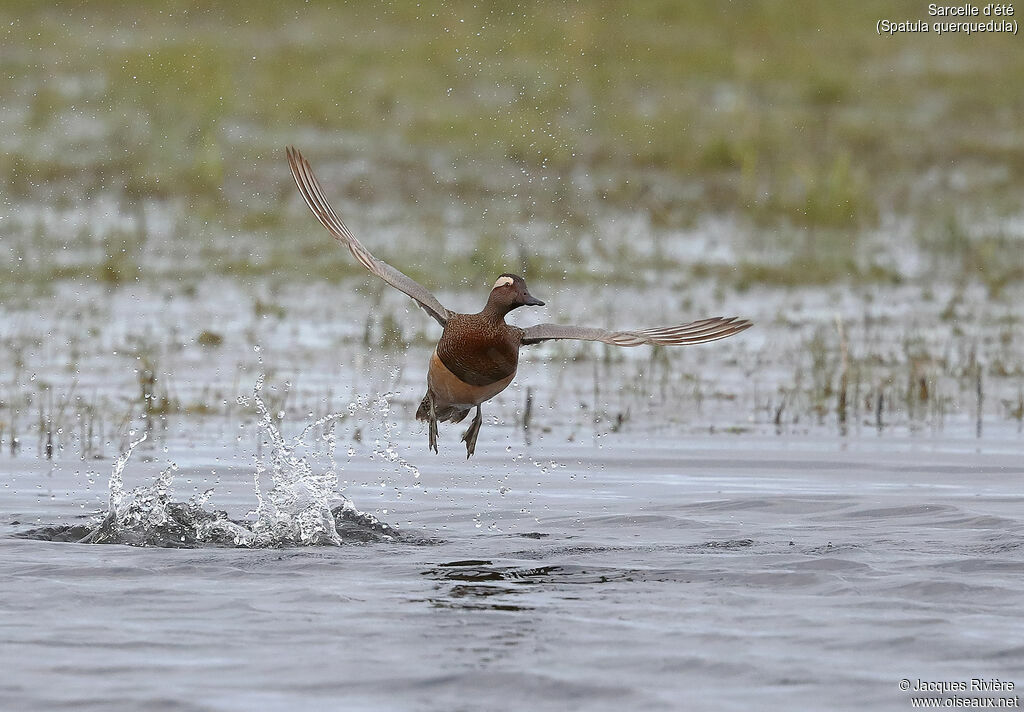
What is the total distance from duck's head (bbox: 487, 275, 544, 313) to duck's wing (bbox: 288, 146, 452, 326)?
0.40 metres

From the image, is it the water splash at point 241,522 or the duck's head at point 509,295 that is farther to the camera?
the duck's head at point 509,295

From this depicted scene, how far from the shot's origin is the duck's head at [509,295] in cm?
721

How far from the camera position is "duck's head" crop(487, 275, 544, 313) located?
7215 millimetres

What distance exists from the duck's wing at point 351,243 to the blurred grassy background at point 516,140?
529cm

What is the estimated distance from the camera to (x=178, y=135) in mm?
18906

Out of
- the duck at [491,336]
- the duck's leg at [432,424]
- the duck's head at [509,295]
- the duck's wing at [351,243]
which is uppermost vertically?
the duck's wing at [351,243]

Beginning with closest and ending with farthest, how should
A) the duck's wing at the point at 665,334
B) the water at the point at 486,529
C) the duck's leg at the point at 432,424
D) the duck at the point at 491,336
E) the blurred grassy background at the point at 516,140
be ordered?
the water at the point at 486,529 → the duck's wing at the point at 665,334 → the duck at the point at 491,336 → the duck's leg at the point at 432,424 → the blurred grassy background at the point at 516,140

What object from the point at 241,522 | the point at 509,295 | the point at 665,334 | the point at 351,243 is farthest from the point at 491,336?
the point at 241,522

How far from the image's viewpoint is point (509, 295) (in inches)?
285

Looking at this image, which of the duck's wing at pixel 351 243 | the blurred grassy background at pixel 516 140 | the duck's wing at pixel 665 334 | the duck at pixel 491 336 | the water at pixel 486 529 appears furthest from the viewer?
the blurred grassy background at pixel 516 140

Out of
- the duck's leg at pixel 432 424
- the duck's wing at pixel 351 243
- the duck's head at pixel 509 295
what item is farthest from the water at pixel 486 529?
the duck's head at pixel 509 295

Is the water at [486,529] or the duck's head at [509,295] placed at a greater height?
the duck's head at [509,295]

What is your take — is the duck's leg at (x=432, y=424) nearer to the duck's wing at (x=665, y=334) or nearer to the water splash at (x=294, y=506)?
the water splash at (x=294, y=506)

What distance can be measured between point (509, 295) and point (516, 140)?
13149 mm
